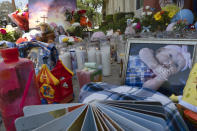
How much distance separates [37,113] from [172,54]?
0.64 m

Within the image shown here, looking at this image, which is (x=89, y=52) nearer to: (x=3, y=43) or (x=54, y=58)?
(x=54, y=58)

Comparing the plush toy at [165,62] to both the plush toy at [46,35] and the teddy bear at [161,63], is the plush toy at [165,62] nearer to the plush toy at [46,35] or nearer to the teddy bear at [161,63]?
the teddy bear at [161,63]

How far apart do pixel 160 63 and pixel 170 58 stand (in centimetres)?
5

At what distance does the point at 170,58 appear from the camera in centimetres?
74

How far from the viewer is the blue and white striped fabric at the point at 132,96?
19.5 inches

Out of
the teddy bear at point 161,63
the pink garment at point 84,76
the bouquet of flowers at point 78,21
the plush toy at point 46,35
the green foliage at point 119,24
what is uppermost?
the green foliage at point 119,24

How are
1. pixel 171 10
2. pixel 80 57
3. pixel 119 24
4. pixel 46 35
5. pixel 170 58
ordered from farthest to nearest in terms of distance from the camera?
pixel 119 24, pixel 171 10, pixel 46 35, pixel 80 57, pixel 170 58

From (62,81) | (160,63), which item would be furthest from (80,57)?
(160,63)

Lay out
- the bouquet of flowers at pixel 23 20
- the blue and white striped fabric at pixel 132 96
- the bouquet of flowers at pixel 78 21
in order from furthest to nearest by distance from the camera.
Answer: the bouquet of flowers at pixel 23 20
the bouquet of flowers at pixel 78 21
the blue and white striped fabric at pixel 132 96

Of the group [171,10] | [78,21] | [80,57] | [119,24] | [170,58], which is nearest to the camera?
[170,58]

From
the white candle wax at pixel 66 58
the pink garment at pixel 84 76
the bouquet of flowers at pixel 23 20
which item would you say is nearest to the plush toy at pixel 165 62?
the pink garment at pixel 84 76

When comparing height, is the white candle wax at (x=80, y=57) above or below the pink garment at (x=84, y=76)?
above

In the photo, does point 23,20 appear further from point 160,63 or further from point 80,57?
point 160,63

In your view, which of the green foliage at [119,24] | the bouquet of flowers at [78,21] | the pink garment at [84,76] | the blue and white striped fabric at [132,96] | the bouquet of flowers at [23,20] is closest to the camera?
the blue and white striped fabric at [132,96]
